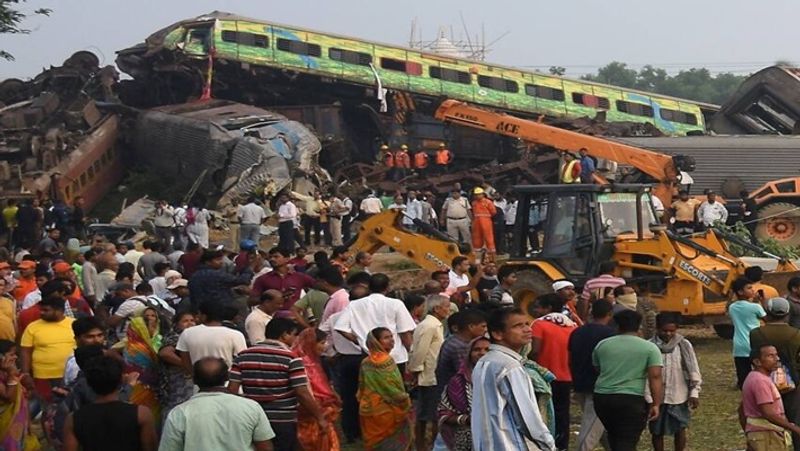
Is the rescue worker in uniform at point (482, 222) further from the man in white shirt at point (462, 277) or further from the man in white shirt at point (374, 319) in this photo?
the man in white shirt at point (374, 319)

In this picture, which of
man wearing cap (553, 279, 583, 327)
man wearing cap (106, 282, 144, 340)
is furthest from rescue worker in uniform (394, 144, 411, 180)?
man wearing cap (106, 282, 144, 340)

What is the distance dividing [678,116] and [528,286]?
28.9 metres

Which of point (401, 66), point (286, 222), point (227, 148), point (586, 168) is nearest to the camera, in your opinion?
point (286, 222)

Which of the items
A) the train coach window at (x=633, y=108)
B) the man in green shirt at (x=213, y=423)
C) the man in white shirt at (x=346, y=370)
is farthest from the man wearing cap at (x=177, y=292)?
the train coach window at (x=633, y=108)

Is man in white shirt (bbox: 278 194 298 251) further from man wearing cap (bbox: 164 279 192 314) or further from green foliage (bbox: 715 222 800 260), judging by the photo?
man wearing cap (bbox: 164 279 192 314)

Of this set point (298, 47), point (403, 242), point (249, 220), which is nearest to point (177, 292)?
point (403, 242)

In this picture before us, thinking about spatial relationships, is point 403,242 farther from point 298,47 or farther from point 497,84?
point 497,84

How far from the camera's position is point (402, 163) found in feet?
117

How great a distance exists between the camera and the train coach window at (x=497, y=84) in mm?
41906

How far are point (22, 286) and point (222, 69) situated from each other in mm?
25162

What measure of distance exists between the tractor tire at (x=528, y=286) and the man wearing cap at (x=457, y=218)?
8350 millimetres

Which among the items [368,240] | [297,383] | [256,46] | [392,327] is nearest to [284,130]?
[256,46]

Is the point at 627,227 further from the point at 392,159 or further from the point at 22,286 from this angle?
the point at 392,159

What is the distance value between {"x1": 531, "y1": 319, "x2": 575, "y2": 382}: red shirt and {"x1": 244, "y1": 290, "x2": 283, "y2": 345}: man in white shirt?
1925 millimetres
